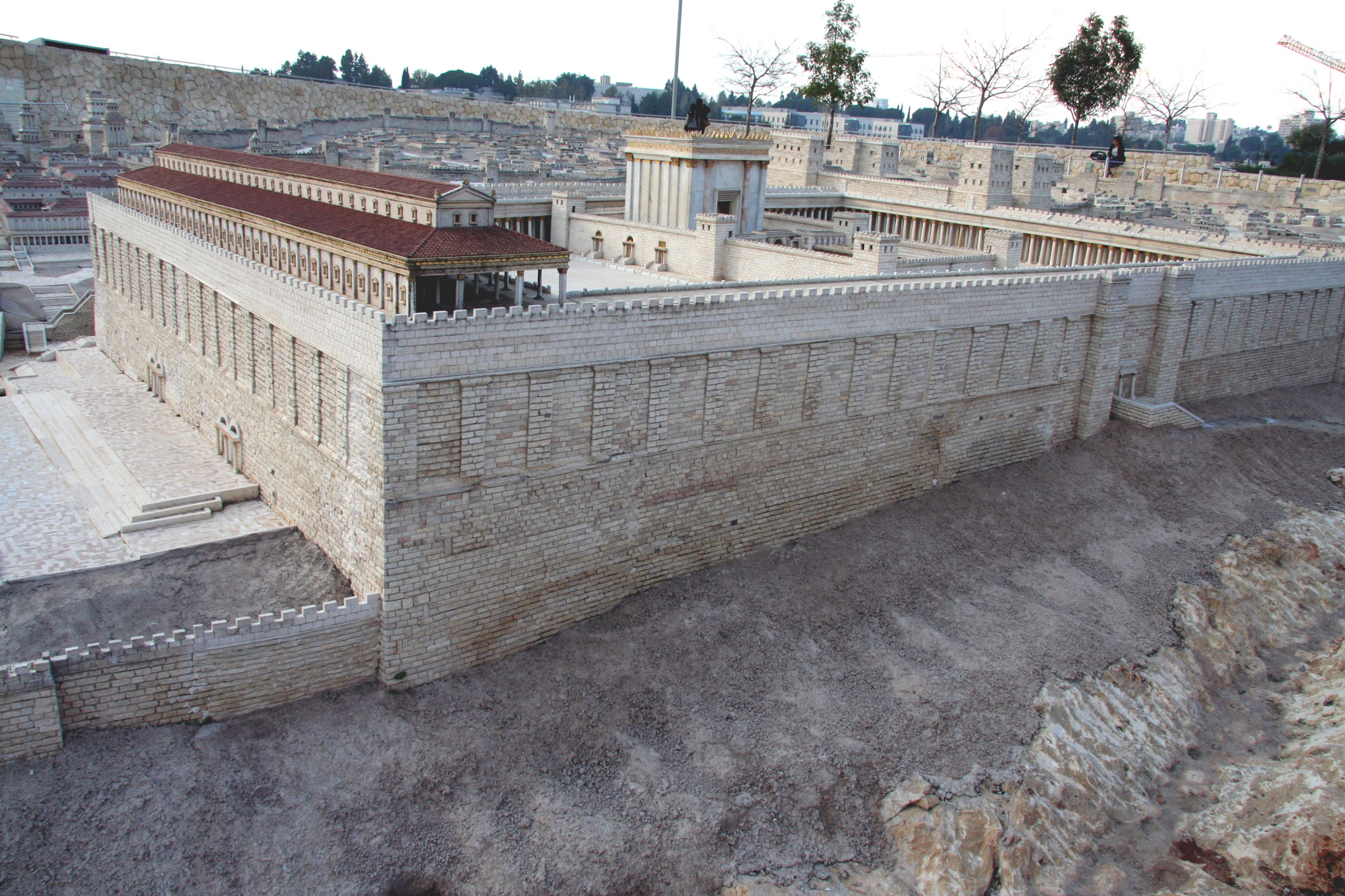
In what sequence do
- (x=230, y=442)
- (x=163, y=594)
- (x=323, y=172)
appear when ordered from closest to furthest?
(x=163, y=594) < (x=230, y=442) < (x=323, y=172)

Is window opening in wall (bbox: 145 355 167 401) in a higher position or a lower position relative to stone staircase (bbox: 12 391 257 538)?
higher

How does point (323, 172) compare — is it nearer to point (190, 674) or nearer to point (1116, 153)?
point (190, 674)

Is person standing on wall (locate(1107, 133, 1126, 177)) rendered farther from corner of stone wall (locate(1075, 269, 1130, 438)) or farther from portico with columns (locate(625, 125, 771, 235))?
corner of stone wall (locate(1075, 269, 1130, 438))

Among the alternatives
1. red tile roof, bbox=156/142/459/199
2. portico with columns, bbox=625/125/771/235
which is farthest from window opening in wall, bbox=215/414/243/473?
portico with columns, bbox=625/125/771/235

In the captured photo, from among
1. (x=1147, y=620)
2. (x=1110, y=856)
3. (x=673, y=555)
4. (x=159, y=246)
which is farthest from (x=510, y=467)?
(x=159, y=246)

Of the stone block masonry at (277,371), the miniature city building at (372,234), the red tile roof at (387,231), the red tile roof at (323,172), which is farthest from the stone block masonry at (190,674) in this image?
the red tile roof at (323,172)

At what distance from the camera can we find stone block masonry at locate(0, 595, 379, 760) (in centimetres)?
1441

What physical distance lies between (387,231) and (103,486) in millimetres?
8179

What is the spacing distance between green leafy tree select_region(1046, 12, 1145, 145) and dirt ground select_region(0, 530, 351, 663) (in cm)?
5245

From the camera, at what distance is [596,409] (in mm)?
18156

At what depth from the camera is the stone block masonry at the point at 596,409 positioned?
16.6 m

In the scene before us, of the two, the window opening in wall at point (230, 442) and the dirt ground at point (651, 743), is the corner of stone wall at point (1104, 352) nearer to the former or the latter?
the dirt ground at point (651, 743)

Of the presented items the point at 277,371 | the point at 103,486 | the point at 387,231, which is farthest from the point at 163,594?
the point at 387,231

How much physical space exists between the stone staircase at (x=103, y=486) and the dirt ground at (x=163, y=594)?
1666mm
